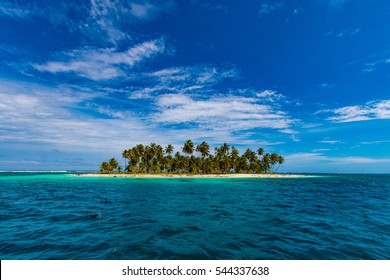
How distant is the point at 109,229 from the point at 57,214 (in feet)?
25.2

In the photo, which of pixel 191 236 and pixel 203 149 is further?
pixel 203 149

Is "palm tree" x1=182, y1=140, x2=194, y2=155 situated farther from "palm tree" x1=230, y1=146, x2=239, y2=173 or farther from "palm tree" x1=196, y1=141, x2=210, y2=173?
"palm tree" x1=230, y1=146, x2=239, y2=173

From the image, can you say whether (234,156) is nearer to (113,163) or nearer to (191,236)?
(113,163)

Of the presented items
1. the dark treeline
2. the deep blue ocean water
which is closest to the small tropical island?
the dark treeline

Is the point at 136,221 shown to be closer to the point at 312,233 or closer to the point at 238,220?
the point at 238,220

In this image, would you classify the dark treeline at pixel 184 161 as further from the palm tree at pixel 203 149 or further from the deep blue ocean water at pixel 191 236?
the deep blue ocean water at pixel 191 236

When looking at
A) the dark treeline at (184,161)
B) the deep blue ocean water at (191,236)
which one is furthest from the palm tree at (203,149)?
the deep blue ocean water at (191,236)

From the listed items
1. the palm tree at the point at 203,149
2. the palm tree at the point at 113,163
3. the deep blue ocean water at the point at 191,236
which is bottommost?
the deep blue ocean water at the point at 191,236

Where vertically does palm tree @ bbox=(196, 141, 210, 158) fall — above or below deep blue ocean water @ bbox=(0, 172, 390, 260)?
above

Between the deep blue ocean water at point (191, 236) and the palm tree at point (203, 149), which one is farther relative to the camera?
the palm tree at point (203, 149)

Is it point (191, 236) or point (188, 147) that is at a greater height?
point (188, 147)

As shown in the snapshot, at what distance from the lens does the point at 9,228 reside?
13.5m

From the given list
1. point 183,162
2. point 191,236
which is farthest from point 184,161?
point 191,236
